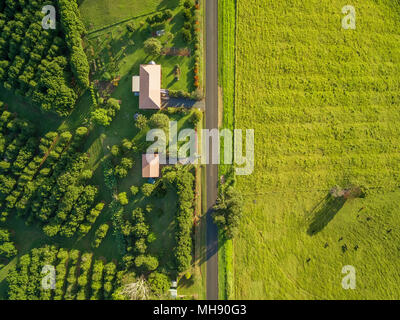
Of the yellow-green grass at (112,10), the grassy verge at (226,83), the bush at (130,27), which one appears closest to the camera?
the bush at (130,27)

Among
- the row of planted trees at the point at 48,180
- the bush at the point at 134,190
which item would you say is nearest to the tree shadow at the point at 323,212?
the bush at the point at 134,190

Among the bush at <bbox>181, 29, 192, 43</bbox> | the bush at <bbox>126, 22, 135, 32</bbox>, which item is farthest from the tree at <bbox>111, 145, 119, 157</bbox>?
the bush at <bbox>181, 29, 192, 43</bbox>

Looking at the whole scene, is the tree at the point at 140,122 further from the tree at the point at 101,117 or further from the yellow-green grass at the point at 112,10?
the yellow-green grass at the point at 112,10

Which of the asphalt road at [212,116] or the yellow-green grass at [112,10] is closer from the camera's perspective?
the yellow-green grass at [112,10]

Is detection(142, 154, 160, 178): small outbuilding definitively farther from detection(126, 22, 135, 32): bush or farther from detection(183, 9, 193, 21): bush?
detection(183, 9, 193, 21): bush

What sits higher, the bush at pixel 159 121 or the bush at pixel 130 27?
the bush at pixel 130 27

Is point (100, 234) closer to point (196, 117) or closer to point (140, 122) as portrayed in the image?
point (140, 122)

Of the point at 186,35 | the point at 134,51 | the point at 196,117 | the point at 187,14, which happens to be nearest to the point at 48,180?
the point at 134,51

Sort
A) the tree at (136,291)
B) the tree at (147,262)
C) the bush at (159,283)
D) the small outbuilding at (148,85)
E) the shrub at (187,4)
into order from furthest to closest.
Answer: the shrub at (187,4)
the small outbuilding at (148,85)
the tree at (147,262)
the bush at (159,283)
the tree at (136,291)
